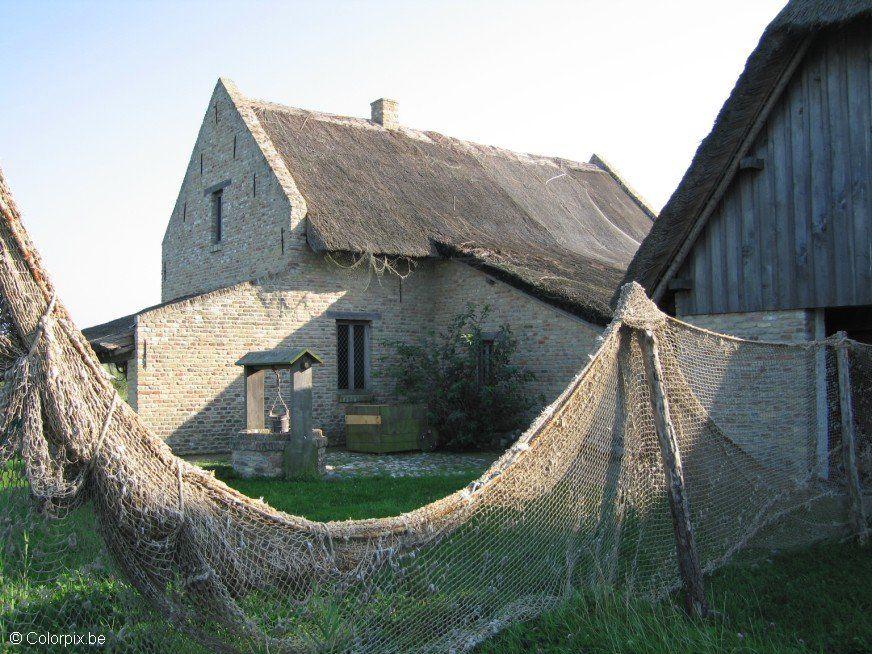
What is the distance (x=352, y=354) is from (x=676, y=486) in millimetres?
11064

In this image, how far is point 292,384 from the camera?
977 cm

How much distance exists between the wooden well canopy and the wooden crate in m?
2.60

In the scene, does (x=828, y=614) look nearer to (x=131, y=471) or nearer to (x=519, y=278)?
(x=131, y=471)

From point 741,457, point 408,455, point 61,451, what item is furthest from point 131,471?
point 408,455

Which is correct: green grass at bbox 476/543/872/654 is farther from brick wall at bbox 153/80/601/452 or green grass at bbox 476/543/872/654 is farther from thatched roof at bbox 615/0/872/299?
brick wall at bbox 153/80/601/452

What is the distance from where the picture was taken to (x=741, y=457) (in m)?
5.09

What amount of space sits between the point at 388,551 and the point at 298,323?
1106 cm

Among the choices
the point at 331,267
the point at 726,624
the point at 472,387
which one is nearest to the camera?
the point at 726,624

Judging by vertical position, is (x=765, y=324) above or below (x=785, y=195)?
below

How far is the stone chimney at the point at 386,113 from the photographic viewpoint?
18703 mm

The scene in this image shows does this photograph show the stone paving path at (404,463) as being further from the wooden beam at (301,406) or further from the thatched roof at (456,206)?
the thatched roof at (456,206)

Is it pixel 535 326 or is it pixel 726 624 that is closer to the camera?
pixel 726 624

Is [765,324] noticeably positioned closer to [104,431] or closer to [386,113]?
[104,431]

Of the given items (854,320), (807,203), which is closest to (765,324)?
(807,203)
